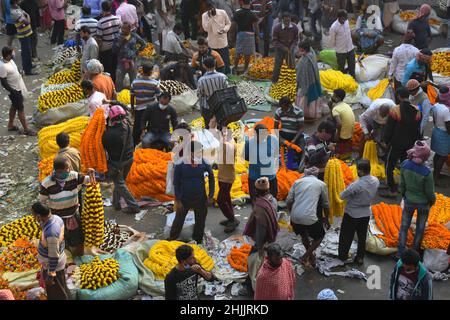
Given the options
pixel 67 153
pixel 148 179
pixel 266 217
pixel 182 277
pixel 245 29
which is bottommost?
pixel 148 179

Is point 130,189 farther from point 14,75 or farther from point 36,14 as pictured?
point 36,14

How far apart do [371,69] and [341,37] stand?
1.04 metres

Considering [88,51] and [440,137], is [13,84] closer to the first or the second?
[88,51]

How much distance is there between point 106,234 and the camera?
965 cm

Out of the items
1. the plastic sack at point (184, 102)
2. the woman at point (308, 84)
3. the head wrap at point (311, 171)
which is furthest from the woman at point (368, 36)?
the head wrap at point (311, 171)

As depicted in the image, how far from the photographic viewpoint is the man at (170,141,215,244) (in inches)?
363

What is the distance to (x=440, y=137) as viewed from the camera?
35.9 feet

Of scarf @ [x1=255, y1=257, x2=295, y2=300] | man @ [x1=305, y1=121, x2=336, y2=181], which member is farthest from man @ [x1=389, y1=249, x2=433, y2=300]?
man @ [x1=305, y1=121, x2=336, y2=181]

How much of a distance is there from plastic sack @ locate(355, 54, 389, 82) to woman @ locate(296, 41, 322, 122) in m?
1.93

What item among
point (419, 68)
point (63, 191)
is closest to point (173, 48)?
point (419, 68)

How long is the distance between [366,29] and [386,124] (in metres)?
5.84

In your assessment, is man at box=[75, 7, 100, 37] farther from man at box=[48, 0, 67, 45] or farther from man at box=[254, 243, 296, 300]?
man at box=[254, 243, 296, 300]
